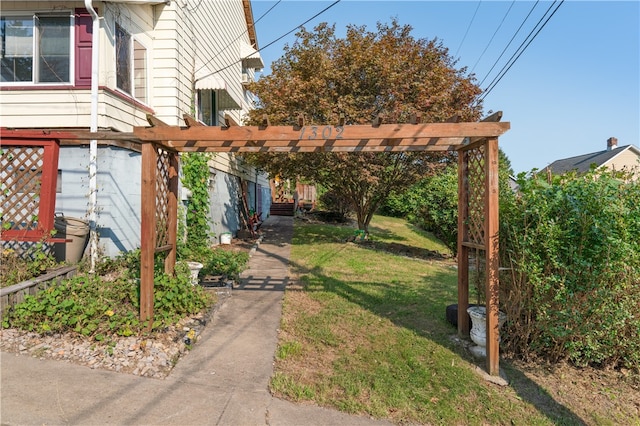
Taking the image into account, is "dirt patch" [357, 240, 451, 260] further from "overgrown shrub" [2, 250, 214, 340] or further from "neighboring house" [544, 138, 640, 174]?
"neighboring house" [544, 138, 640, 174]

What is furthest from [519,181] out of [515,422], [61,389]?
[61,389]

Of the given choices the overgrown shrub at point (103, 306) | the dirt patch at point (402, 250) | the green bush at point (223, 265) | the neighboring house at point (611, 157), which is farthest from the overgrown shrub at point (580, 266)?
the neighboring house at point (611, 157)

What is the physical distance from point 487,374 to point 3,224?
6.28 meters

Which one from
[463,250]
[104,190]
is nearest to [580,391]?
[463,250]

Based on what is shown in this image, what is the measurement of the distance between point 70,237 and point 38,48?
10.9 feet

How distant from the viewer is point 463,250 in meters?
4.59

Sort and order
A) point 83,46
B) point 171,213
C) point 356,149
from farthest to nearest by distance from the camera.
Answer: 1. point 83,46
2. point 171,213
3. point 356,149

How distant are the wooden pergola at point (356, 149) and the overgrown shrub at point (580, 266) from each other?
1.05 feet

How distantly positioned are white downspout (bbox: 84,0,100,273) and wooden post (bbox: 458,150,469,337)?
17.7ft

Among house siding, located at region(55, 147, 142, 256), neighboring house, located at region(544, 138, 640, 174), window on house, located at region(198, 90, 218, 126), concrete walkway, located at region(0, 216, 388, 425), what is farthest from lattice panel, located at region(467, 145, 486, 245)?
neighboring house, located at region(544, 138, 640, 174)

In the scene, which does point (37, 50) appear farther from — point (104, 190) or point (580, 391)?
point (580, 391)

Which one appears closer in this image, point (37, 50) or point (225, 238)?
point (37, 50)

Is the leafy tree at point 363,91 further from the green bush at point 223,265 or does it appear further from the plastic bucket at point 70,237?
the plastic bucket at point 70,237

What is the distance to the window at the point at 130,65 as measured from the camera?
6.59 metres
